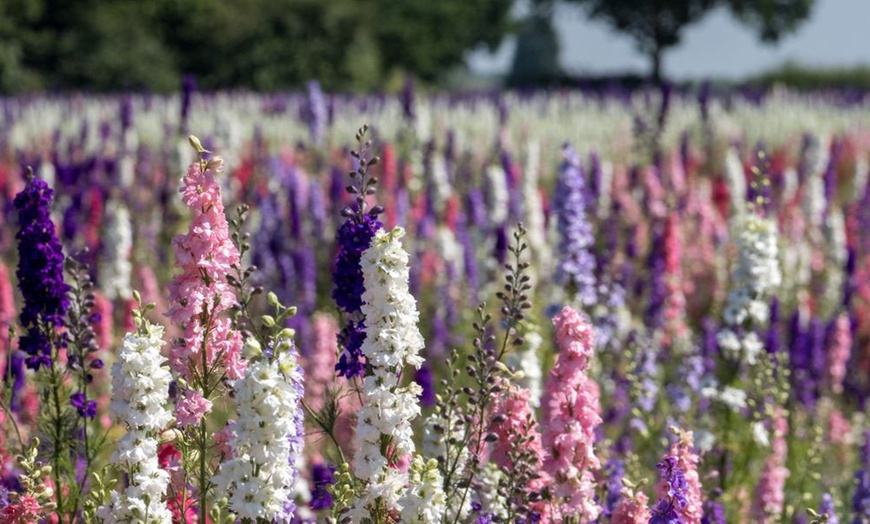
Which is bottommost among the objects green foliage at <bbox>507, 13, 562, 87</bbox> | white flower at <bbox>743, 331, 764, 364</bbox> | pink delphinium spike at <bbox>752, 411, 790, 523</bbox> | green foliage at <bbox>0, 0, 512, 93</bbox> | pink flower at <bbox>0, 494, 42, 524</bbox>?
pink delphinium spike at <bbox>752, 411, 790, 523</bbox>

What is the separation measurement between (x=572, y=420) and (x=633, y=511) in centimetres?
34

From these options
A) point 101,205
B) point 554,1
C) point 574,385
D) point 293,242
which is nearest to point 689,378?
point 574,385

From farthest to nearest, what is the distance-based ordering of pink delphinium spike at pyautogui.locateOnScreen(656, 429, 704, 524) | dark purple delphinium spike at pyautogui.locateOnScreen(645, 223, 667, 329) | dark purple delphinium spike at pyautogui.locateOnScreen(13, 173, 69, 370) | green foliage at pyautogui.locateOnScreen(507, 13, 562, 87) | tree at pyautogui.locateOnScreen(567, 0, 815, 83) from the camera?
green foliage at pyautogui.locateOnScreen(507, 13, 562, 87) → tree at pyautogui.locateOnScreen(567, 0, 815, 83) → dark purple delphinium spike at pyautogui.locateOnScreen(645, 223, 667, 329) → dark purple delphinium spike at pyautogui.locateOnScreen(13, 173, 69, 370) → pink delphinium spike at pyautogui.locateOnScreen(656, 429, 704, 524)

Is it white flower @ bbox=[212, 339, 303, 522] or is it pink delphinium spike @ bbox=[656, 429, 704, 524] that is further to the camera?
pink delphinium spike @ bbox=[656, 429, 704, 524]

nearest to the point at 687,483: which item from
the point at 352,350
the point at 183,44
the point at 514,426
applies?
the point at 514,426

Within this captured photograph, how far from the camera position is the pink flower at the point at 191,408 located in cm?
401

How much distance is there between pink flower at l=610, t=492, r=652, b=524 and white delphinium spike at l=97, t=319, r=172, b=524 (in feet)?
4.53

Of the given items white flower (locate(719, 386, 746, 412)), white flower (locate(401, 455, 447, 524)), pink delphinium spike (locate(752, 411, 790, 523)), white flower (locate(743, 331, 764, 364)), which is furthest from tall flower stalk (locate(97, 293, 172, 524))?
white flower (locate(743, 331, 764, 364))

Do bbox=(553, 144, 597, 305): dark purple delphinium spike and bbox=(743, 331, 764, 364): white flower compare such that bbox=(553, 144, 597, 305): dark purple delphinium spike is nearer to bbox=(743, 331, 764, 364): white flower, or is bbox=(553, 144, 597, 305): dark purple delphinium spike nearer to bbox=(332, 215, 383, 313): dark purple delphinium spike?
bbox=(743, 331, 764, 364): white flower

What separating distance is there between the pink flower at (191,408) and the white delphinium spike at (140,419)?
11.0 inches

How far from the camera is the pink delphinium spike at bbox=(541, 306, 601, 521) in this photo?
411 cm

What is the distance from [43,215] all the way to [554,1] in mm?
48157

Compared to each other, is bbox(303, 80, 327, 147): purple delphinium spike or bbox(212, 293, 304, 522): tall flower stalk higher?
bbox(303, 80, 327, 147): purple delphinium spike

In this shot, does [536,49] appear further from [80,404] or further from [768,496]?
[80,404]
